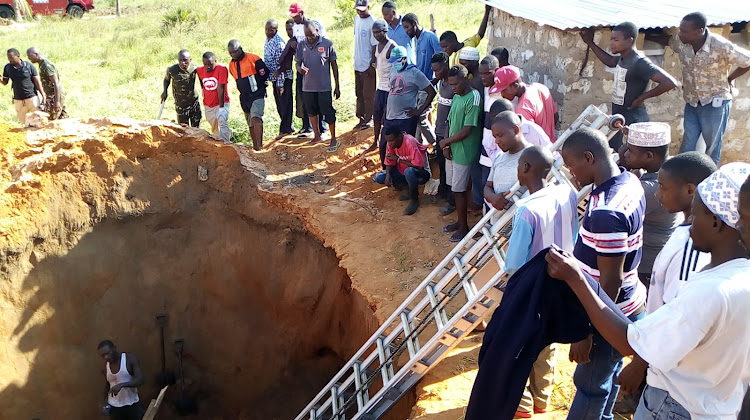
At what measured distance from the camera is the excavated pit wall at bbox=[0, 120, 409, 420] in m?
6.67

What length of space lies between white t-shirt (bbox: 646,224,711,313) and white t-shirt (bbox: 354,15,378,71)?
6083 millimetres

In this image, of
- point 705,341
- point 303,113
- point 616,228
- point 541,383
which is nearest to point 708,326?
point 705,341

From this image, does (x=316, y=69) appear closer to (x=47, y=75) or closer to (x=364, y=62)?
(x=364, y=62)

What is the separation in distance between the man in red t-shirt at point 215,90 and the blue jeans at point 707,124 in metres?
5.17

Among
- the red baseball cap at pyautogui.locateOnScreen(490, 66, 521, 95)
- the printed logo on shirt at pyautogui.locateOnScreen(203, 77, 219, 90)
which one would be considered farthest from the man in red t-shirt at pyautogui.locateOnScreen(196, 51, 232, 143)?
the red baseball cap at pyautogui.locateOnScreen(490, 66, 521, 95)

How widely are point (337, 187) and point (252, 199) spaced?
Answer: 98 cm

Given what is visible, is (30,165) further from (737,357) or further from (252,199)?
(737,357)

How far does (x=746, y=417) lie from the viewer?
257 cm

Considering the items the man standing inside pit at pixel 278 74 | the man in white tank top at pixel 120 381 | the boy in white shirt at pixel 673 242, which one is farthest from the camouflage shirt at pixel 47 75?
the boy in white shirt at pixel 673 242

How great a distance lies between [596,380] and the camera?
127 inches

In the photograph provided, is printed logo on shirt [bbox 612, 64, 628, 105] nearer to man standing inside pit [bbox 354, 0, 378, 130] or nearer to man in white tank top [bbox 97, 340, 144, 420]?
man standing inside pit [bbox 354, 0, 378, 130]

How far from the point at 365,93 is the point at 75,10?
1750cm

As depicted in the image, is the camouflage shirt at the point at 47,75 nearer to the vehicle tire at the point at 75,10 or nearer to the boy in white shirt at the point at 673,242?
the boy in white shirt at the point at 673,242

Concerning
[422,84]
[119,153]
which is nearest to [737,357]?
[422,84]
